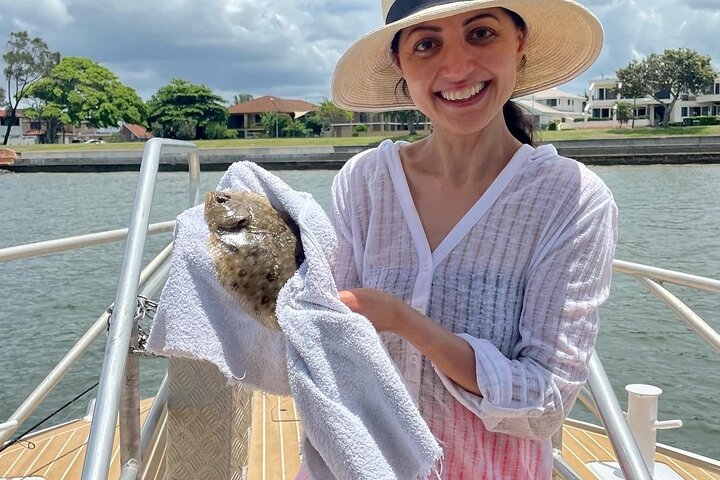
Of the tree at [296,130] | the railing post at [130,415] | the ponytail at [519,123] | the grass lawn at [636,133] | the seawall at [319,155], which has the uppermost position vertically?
the tree at [296,130]

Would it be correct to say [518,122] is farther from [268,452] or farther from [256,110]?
[256,110]

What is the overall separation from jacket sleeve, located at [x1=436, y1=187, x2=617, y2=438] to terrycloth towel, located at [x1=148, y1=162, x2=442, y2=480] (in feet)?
0.53

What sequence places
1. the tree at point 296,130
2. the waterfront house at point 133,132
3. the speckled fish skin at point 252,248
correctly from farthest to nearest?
the waterfront house at point 133,132, the tree at point 296,130, the speckled fish skin at point 252,248

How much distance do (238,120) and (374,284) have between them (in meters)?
67.4

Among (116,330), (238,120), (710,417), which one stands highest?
(238,120)

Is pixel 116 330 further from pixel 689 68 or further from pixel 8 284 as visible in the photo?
pixel 689 68

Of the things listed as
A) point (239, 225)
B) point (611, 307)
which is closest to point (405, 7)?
point (239, 225)

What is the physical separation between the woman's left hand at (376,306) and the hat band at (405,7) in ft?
1.54

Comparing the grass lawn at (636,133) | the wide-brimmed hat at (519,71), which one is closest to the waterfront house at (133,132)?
the grass lawn at (636,133)

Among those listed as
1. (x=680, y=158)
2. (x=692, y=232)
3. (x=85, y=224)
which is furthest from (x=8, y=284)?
(x=680, y=158)

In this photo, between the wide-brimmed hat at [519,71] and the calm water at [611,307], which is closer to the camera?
the wide-brimmed hat at [519,71]

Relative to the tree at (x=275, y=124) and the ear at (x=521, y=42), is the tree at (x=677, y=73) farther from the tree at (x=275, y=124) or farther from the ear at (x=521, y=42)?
the ear at (x=521, y=42)

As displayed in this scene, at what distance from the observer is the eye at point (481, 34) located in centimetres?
119

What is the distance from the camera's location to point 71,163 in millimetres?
33844
